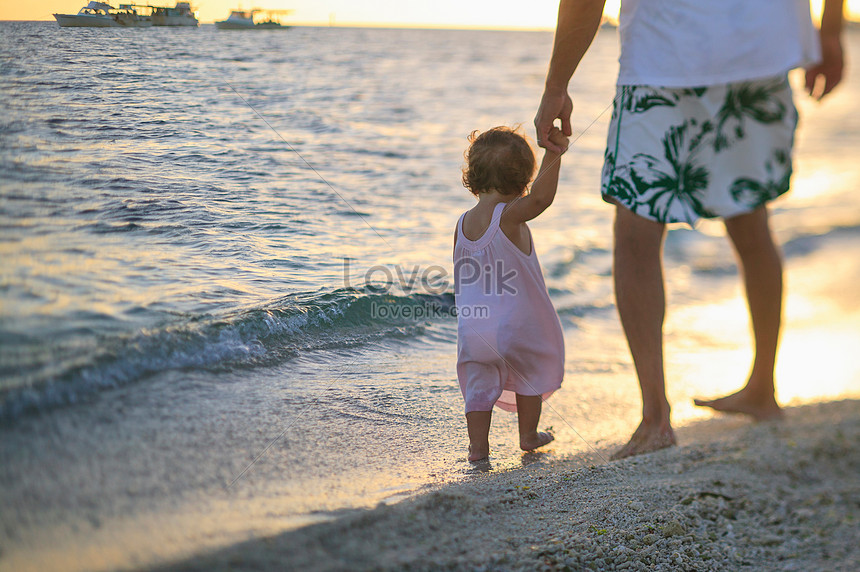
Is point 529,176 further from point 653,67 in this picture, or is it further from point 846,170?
point 846,170

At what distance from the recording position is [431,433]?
1.91 metres

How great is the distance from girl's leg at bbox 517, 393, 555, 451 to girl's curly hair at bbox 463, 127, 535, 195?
690mm

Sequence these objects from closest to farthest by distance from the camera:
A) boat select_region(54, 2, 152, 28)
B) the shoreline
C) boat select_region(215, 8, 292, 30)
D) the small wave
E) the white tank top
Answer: the shoreline → the small wave → the white tank top → boat select_region(54, 2, 152, 28) → boat select_region(215, 8, 292, 30)

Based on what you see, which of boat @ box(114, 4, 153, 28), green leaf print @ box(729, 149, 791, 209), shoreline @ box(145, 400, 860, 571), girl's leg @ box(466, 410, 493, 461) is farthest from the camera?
boat @ box(114, 4, 153, 28)

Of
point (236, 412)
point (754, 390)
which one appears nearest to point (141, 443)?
point (236, 412)

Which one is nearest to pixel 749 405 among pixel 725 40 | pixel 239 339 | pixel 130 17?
pixel 725 40

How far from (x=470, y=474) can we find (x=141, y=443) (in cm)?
85

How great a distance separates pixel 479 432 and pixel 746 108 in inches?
46.6

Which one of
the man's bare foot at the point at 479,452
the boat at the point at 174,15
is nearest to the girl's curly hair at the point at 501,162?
the man's bare foot at the point at 479,452

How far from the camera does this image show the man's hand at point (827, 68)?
1678 mm

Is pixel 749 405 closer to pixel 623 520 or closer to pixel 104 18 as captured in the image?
pixel 623 520

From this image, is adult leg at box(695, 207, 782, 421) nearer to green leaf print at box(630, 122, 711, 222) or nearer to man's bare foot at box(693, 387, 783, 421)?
man's bare foot at box(693, 387, 783, 421)

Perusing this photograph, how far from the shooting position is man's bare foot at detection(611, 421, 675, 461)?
1925 millimetres

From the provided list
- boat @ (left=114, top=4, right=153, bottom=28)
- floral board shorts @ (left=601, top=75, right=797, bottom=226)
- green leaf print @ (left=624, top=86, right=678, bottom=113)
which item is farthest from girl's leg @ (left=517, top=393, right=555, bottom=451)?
boat @ (left=114, top=4, right=153, bottom=28)
